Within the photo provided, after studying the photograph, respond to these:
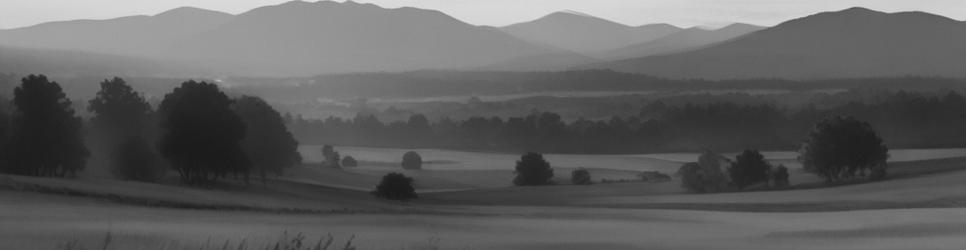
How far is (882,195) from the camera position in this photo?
53406 mm

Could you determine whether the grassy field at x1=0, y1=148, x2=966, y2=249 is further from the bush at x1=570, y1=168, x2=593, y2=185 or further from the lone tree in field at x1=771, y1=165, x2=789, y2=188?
the bush at x1=570, y1=168, x2=593, y2=185

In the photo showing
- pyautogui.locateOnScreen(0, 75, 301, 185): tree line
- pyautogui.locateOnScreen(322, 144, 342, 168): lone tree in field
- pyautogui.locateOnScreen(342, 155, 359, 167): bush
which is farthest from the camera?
pyautogui.locateOnScreen(342, 155, 359, 167): bush

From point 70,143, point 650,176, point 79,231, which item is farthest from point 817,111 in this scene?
point 79,231

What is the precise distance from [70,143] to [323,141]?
59976 mm

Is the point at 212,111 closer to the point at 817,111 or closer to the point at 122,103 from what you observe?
the point at 122,103

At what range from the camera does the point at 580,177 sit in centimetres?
8938

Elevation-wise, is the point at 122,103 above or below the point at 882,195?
above

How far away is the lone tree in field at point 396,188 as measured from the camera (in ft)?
222

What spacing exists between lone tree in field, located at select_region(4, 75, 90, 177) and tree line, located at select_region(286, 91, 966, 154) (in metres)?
54.8

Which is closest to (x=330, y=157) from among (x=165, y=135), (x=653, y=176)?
(x=653, y=176)

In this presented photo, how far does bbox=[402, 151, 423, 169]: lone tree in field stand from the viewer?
356 feet

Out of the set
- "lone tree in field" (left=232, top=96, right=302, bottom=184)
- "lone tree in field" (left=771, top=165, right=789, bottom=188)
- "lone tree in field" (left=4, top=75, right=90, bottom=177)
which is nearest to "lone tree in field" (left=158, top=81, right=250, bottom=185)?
"lone tree in field" (left=4, top=75, right=90, bottom=177)

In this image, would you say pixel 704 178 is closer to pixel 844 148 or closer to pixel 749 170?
pixel 749 170

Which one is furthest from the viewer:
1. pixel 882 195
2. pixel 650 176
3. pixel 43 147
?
pixel 650 176
